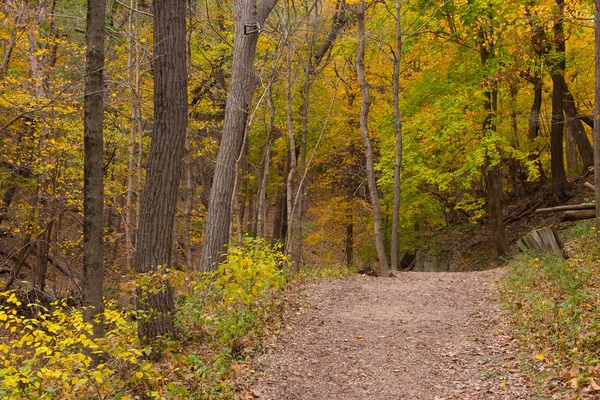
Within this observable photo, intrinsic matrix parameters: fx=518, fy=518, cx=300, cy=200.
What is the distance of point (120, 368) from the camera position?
5.83 meters

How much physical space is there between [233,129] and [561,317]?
702 centimetres

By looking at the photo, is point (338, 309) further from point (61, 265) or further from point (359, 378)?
point (61, 265)

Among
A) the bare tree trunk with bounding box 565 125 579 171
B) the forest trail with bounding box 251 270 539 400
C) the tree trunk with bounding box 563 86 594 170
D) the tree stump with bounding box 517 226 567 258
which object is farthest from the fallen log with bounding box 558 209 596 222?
the bare tree trunk with bounding box 565 125 579 171

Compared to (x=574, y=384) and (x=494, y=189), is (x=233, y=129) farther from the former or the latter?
(x=494, y=189)

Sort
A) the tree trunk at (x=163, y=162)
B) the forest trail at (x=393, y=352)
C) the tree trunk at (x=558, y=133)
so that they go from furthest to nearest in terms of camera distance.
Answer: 1. the tree trunk at (x=558, y=133)
2. the tree trunk at (x=163, y=162)
3. the forest trail at (x=393, y=352)

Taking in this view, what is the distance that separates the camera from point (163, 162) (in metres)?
7.21

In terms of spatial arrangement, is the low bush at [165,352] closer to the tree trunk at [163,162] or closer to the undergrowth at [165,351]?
the undergrowth at [165,351]

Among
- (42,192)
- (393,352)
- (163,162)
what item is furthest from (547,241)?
(42,192)

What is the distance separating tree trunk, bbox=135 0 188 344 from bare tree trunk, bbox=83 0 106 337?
1.88 feet

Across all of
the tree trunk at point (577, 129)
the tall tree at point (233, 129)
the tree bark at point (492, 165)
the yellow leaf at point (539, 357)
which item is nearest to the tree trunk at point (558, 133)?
the tree trunk at point (577, 129)

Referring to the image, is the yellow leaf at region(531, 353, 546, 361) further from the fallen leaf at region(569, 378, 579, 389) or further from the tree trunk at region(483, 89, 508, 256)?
the tree trunk at region(483, 89, 508, 256)

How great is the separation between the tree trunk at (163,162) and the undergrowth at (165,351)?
30 cm

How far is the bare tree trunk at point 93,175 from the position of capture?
263 inches

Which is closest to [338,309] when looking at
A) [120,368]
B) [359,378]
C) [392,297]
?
[392,297]
